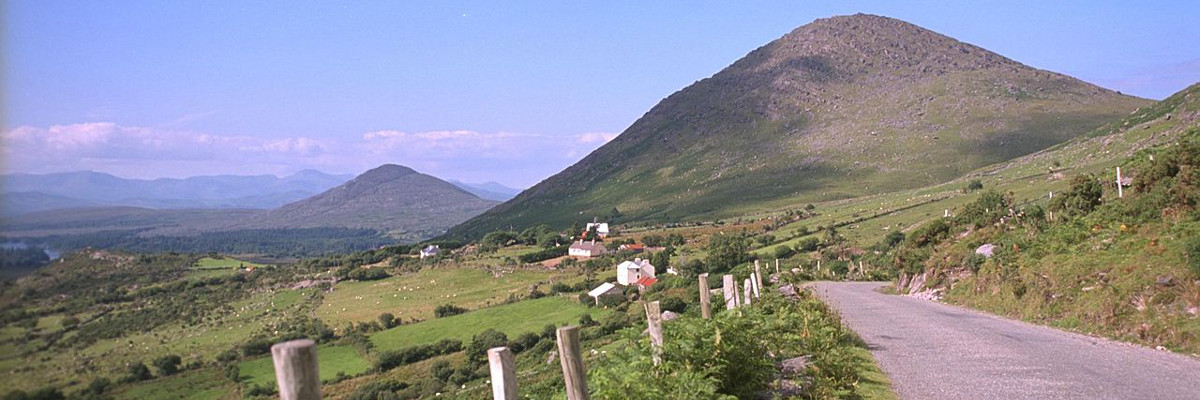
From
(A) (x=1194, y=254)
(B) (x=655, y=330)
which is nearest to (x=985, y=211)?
(A) (x=1194, y=254)

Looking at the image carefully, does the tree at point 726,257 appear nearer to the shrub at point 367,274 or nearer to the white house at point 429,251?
the shrub at point 367,274

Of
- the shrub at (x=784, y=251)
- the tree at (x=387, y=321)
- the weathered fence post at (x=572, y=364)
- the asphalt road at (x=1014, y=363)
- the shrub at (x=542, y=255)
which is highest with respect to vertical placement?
the weathered fence post at (x=572, y=364)

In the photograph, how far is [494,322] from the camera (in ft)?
213

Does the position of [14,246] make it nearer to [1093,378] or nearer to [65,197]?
[65,197]

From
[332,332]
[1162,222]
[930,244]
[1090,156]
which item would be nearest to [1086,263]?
[1162,222]

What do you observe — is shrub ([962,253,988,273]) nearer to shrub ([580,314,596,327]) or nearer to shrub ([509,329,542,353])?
shrub ([580,314,596,327])

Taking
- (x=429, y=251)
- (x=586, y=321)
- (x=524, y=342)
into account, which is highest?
(x=429, y=251)

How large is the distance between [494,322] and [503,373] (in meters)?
60.9

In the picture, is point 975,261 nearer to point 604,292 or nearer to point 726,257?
point 604,292

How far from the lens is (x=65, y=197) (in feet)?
33.4

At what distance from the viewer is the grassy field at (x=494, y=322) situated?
195 feet

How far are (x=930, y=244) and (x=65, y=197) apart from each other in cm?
3338

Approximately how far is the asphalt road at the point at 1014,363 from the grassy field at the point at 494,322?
39504 millimetres

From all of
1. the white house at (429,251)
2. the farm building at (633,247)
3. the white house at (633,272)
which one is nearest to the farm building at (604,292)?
the white house at (633,272)
